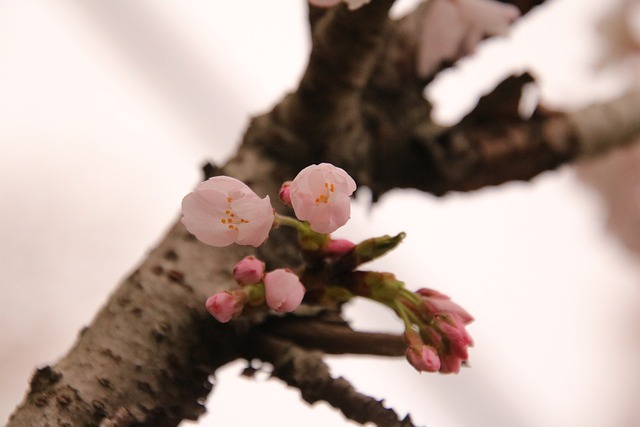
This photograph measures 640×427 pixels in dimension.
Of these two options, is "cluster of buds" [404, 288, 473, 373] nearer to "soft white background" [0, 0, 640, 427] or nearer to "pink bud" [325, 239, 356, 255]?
"pink bud" [325, 239, 356, 255]

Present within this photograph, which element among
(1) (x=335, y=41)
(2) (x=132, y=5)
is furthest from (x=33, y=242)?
(1) (x=335, y=41)

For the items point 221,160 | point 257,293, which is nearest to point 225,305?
point 257,293

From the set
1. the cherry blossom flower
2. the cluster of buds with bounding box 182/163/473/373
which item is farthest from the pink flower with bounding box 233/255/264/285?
the cherry blossom flower

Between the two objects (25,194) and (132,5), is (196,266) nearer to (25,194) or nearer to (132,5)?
(25,194)

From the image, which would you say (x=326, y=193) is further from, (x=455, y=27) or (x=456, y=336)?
(x=455, y=27)

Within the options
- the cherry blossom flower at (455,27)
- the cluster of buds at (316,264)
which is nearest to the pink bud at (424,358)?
the cluster of buds at (316,264)

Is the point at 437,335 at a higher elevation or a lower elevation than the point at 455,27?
lower
